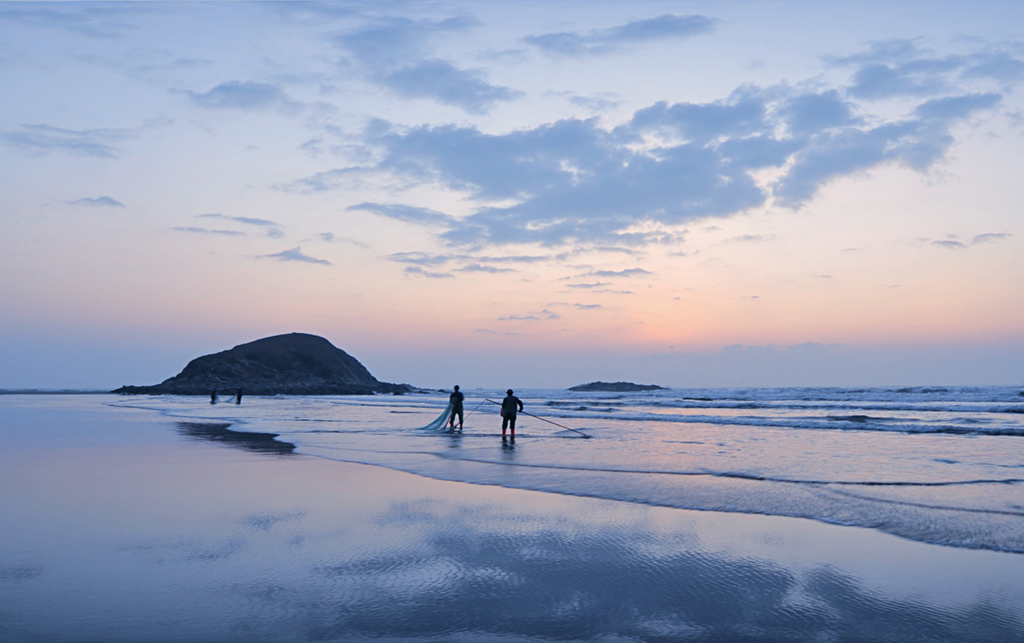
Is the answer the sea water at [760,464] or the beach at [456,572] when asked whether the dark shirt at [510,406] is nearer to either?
the sea water at [760,464]

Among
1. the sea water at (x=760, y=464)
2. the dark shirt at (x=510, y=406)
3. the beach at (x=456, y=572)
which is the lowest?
the sea water at (x=760, y=464)

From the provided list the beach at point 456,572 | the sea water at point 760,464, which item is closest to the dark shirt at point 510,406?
the sea water at point 760,464

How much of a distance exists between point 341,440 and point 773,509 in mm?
15062

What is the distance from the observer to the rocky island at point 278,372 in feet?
Answer: 364

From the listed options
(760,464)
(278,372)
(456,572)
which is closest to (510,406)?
(760,464)

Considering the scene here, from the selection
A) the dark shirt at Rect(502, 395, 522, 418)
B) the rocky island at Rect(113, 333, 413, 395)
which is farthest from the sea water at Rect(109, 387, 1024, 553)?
the rocky island at Rect(113, 333, 413, 395)

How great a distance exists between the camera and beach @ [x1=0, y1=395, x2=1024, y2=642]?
4.87 metres

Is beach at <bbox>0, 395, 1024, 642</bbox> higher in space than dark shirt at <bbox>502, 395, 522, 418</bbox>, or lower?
lower

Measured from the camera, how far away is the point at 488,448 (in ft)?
63.3

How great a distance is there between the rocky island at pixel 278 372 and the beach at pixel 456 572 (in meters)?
102

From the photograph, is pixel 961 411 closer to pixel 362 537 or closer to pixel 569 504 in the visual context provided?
pixel 569 504

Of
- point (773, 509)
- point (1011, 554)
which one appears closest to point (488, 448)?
point (773, 509)

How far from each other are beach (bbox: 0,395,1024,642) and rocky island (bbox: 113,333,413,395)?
10177cm

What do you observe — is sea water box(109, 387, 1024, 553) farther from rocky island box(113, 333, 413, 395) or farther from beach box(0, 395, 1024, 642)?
rocky island box(113, 333, 413, 395)
